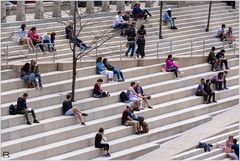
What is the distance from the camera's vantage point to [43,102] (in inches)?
1407

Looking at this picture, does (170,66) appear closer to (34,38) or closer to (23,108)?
(34,38)

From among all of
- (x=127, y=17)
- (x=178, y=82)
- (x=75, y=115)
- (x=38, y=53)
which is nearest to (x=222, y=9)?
(x=127, y=17)

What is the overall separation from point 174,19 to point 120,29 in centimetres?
472

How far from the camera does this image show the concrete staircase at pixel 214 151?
116 feet

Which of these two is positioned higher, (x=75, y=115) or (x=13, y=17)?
(x=13, y=17)

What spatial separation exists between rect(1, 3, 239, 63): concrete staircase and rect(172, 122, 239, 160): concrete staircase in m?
5.74

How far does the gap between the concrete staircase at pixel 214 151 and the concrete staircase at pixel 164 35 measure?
18.8 ft

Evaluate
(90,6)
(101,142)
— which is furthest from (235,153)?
(90,6)

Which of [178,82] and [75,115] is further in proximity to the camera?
[178,82]

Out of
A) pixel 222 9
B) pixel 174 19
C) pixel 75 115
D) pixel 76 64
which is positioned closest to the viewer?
pixel 75 115

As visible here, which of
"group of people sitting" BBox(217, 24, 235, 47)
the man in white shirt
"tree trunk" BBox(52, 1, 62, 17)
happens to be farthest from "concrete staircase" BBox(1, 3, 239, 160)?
"group of people sitting" BBox(217, 24, 235, 47)

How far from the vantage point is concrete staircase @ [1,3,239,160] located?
34.0 m

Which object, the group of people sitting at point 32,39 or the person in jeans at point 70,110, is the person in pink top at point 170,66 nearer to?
the group of people sitting at point 32,39

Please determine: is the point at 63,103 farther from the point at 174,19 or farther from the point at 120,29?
the point at 174,19
